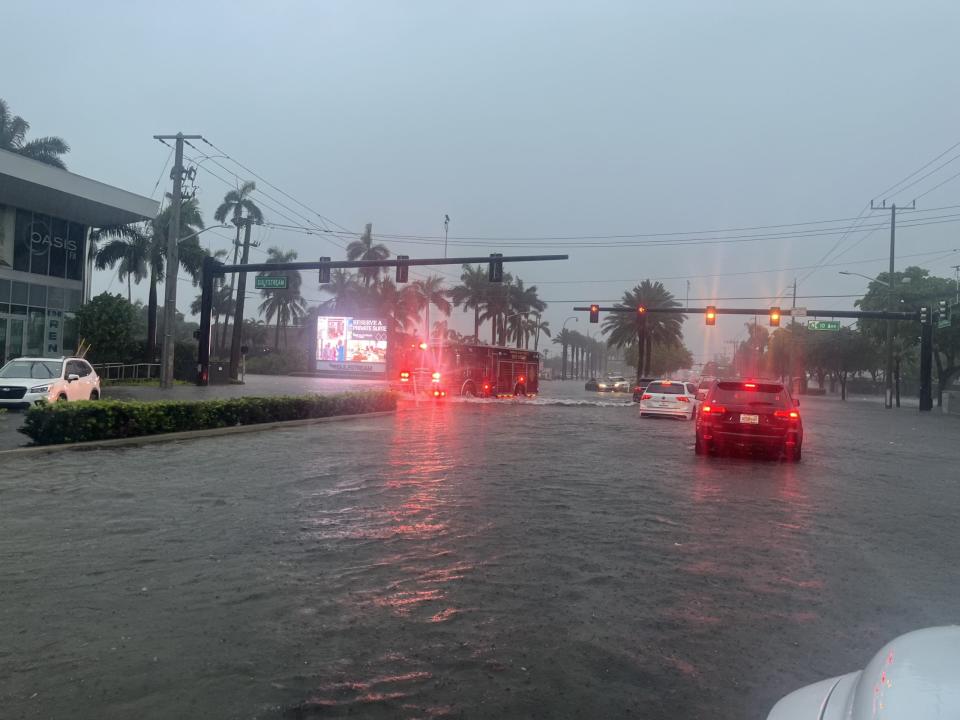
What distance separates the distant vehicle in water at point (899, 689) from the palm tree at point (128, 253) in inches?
1867

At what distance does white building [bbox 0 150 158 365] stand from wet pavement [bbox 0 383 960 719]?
27958mm

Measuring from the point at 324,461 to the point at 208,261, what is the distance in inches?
1063

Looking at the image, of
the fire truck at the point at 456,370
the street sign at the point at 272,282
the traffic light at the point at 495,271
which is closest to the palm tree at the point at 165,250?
the street sign at the point at 272,282

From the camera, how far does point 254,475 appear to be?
11.4 metres

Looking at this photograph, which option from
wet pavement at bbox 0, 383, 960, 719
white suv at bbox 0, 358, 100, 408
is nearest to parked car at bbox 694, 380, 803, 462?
wet pavement at bbox 0, 383, 960, 719

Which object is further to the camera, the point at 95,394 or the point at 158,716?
the point at 95,394

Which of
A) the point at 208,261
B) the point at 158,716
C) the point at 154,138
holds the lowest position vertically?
the point at 158,716

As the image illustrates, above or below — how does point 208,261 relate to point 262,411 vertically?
above

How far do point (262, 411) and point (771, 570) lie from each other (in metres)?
15.0

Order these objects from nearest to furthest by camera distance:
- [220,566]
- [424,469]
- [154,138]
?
[220,566], [424,469], [154,138]

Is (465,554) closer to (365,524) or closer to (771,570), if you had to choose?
(365,524)

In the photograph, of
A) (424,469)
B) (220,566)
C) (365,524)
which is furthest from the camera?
(424,469)

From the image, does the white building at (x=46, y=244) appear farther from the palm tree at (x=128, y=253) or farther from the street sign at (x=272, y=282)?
the street sign at (x=272, y=282)

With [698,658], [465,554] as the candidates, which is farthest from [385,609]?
[698,658]
